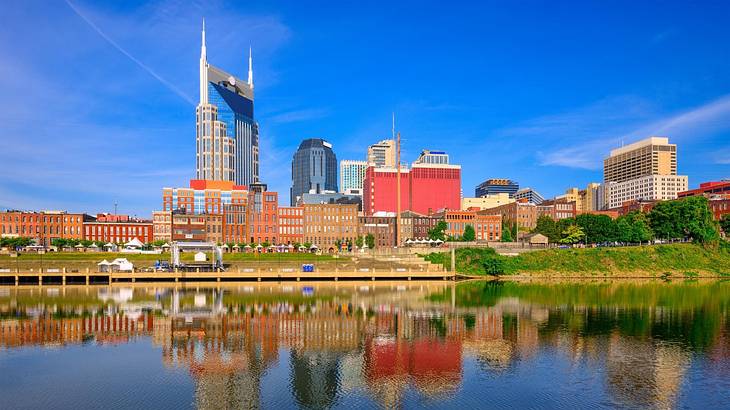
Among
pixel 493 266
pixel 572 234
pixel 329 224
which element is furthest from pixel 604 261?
pixel 329 224

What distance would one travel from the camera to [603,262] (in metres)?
118

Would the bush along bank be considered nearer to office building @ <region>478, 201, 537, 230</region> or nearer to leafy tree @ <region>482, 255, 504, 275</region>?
leafy tree @ <region>482, 255, 504, 275</region>

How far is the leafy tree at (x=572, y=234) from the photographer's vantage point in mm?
136000

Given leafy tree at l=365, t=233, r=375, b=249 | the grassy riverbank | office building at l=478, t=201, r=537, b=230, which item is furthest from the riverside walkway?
office building at l=478, t=201, r=537, b=230

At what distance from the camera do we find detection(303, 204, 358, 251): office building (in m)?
171

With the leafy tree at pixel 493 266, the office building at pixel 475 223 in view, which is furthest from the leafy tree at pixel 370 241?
the leafy tree at pixel 493 266

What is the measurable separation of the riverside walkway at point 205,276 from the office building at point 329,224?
6655 cm

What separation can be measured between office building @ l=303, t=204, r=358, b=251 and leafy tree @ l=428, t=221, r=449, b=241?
2394 centimetres

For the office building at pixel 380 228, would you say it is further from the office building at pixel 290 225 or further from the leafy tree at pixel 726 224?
the leafy tree at pixel 726 224

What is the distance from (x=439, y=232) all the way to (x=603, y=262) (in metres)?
54.9

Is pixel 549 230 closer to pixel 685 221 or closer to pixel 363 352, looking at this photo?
pixel 685 221

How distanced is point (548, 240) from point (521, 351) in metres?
106

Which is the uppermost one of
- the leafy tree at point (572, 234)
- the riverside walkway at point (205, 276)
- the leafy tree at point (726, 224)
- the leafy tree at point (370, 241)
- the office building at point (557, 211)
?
the office building at point (557, 211)

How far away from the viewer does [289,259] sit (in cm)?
12131
